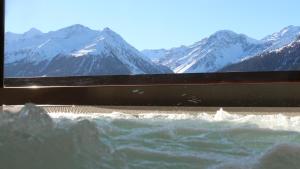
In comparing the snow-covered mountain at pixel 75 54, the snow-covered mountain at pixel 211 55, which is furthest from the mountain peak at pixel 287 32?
the snow-covered mountain at pixel 75 54

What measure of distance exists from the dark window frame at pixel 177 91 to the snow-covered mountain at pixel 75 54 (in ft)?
15.8

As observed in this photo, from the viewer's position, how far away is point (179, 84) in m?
3.25

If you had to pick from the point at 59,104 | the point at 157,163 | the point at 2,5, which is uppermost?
the point at 2,5

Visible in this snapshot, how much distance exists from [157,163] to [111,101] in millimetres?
1407

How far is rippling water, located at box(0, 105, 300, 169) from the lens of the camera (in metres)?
1.82

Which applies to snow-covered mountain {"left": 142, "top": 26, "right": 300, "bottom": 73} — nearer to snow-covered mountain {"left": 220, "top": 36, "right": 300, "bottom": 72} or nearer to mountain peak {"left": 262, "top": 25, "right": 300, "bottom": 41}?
mountain peak {"left": 262, "top": 25, "right": 300, "bottom": 41}

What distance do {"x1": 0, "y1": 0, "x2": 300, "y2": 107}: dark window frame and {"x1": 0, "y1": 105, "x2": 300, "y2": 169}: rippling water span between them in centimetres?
12

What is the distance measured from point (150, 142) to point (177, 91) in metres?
0.71

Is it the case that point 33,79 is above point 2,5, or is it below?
below

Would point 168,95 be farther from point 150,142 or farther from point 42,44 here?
point 42,44

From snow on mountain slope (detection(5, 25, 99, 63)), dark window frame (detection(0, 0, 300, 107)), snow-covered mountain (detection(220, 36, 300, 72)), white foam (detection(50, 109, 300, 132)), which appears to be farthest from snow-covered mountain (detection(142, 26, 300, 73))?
snow on mountain slope (detection(5, 25, 99, 63))

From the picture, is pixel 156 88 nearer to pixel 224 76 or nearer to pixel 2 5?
pixel 224 76

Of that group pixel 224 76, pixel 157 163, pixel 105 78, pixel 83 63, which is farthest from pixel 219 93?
pixel 83 63

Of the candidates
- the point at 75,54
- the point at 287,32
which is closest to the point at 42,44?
the point at 75,54
